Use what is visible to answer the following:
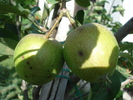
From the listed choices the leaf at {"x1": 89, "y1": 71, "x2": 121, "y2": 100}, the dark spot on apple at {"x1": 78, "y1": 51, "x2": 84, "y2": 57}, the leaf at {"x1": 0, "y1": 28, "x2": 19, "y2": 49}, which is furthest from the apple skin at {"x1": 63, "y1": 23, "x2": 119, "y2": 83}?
the leaf at {"x1": 0, "y1": 28, "x2": 19, "y2": 49}

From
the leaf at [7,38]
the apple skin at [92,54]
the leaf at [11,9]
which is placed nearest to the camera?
the apple skin at [92,54]

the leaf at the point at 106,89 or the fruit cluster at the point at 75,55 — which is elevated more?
the fruit cluster at the point at 75,55

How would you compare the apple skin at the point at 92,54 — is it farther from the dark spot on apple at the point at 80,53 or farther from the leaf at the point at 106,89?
the leaf at the point at 106,89

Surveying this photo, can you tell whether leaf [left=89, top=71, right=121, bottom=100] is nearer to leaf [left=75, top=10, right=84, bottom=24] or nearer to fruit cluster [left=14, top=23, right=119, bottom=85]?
fruit cluster [left=14, top=23, right=119, bottom=85]

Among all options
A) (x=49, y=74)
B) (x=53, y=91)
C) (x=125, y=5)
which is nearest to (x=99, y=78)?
(x=49, y=74)

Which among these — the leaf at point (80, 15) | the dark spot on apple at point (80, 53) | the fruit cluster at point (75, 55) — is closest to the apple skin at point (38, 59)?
the fruit cluster at point (75, 55)

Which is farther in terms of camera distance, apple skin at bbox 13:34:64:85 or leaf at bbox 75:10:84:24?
leaf at bbox 75:10:84:24

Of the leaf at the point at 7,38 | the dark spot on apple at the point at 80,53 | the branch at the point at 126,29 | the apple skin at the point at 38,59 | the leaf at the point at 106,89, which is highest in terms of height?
the branch at the point at 126,29
